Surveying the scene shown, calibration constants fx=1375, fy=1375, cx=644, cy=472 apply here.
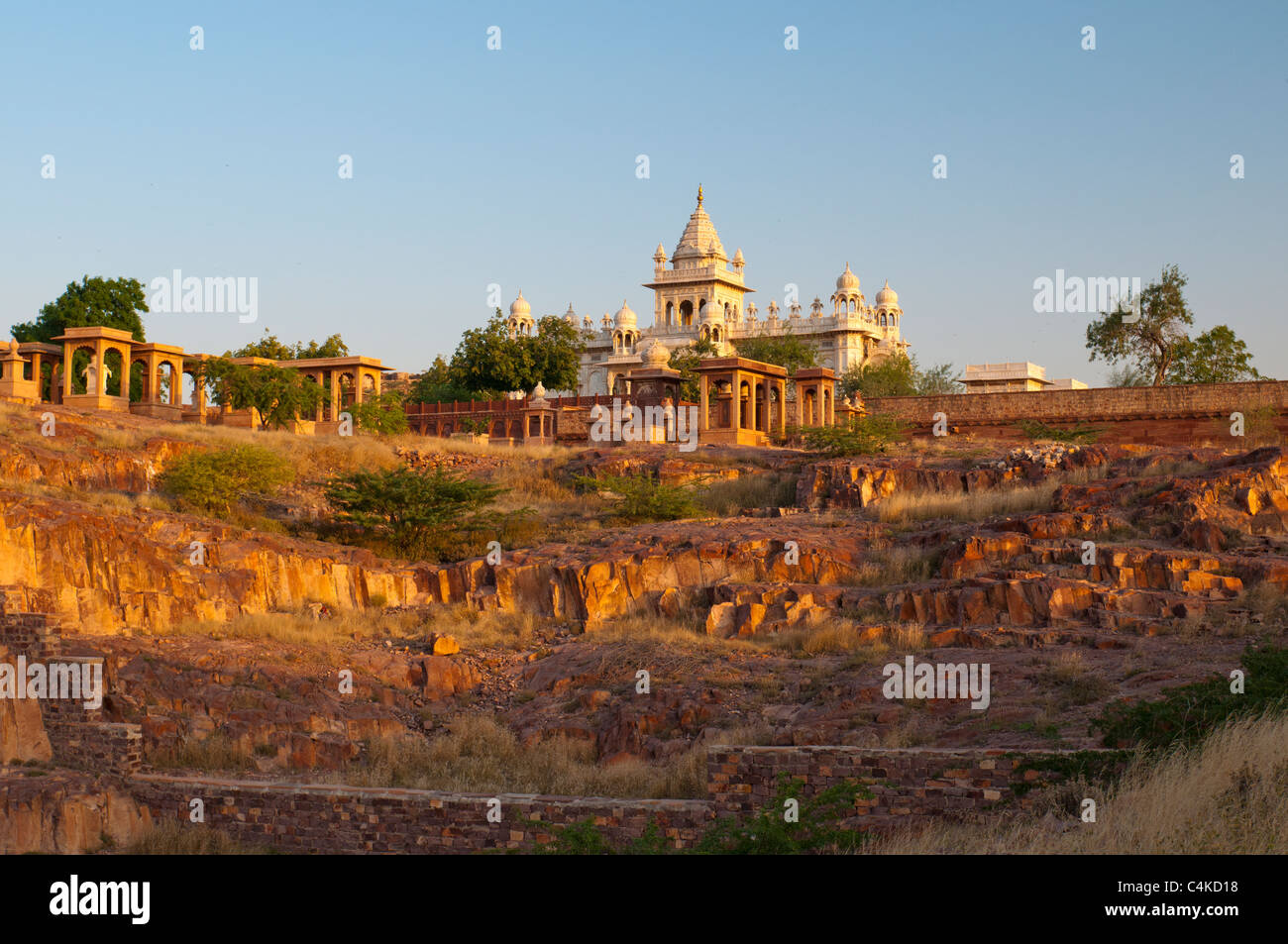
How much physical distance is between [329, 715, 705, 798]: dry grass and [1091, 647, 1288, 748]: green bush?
15.0 ft

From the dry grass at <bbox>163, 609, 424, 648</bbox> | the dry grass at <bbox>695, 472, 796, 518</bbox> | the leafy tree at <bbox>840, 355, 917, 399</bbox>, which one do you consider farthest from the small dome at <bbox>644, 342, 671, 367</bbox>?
the dry grass at <bbox>163, 609, 424, 648</bbox>

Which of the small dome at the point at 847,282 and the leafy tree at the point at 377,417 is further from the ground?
the small dome at the point at 847,282

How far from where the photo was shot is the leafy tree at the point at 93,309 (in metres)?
59.4

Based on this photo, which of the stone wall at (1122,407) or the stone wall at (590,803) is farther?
the stone wall at (1122,407)

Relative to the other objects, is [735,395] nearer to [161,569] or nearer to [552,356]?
[161,569]

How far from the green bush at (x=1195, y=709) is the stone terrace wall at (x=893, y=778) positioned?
48.2 inches

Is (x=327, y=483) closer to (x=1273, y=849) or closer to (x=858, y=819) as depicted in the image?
(x=858, y=819)

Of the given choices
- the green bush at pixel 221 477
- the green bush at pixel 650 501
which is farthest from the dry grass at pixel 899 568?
the green bush at pixel 221 477

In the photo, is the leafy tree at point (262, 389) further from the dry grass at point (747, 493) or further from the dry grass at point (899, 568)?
the dry grass at point (899, 568)

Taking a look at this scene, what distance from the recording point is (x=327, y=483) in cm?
3028

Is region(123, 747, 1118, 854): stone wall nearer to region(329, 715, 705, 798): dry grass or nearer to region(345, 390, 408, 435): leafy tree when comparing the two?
region(329, 715, 705, 798): dry grass

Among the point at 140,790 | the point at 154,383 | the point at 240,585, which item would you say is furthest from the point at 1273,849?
the point at 154,383
